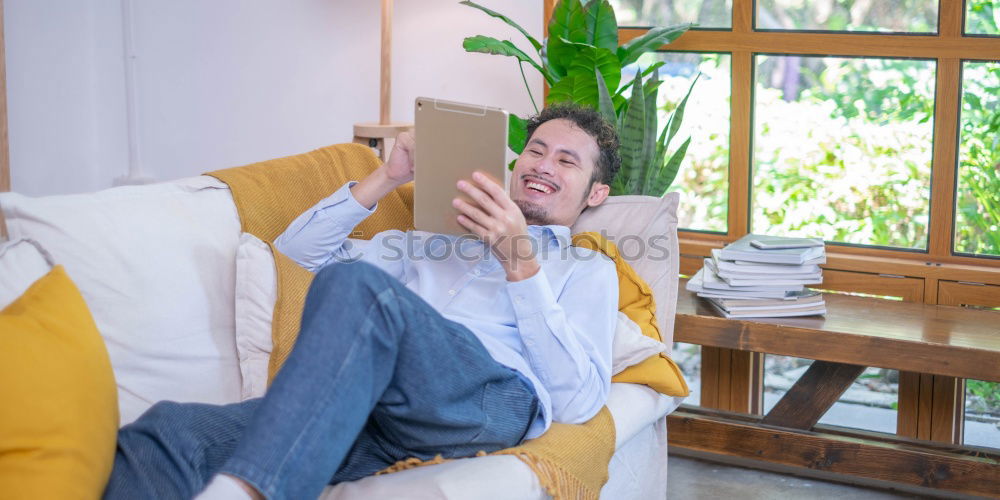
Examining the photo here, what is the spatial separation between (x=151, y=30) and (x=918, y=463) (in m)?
2.98

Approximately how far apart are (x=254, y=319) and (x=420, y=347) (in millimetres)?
514

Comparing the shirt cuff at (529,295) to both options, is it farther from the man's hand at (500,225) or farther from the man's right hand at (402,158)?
the man's right hand at (402,158)

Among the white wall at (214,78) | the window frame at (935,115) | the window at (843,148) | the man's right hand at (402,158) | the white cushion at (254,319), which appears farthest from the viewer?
the white wall at (214,78)

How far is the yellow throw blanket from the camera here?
63.4 inches

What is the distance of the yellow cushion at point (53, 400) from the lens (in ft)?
4.18

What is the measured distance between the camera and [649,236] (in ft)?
7.43

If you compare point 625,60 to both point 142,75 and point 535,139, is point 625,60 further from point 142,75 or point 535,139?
point 142,75

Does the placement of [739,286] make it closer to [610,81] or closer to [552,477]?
[610,81]

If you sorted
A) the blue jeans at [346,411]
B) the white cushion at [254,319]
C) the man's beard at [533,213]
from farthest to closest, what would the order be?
the man's beard at [533,213] < the white cushion at [254,319] < the blue jeans at [346,411]

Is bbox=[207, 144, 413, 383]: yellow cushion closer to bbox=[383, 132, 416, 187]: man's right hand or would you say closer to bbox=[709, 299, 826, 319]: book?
bbox=[383, 132, 416, 187]: man's right hand

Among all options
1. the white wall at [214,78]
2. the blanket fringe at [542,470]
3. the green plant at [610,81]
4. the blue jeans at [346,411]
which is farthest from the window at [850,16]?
the blanket fringe at [542,470]

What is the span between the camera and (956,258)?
9.12 ft

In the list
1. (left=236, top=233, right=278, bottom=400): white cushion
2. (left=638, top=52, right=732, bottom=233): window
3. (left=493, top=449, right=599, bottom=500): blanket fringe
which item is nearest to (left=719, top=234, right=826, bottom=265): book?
(left=638, top=52, right=732, bottom=233): window

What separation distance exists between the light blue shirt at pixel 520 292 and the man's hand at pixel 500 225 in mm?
28
